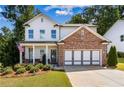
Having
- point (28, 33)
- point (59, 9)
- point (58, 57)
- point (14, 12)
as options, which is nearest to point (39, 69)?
point (58, 57)

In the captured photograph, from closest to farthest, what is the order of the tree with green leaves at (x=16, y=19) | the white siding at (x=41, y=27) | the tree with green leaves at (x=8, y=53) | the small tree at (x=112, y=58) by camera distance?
the small tree at (x=112, y=58) < the tree with green leaves at (x=8, y=53) < the white siding at (x=41, y=27) < the tree with green leaves at (x=16, y=19)

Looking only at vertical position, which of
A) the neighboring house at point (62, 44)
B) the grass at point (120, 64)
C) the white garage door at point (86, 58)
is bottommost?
the grass at point (120, 64)

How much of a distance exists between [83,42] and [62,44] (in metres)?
2.06

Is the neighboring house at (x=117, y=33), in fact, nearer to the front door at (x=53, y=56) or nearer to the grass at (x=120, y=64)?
the grass at (x=120, y=64)

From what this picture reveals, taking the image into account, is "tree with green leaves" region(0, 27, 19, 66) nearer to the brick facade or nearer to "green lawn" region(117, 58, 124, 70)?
the brick facade

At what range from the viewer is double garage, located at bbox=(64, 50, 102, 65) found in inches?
1507

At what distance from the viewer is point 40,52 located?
133 feet

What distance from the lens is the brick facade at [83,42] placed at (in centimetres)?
3825

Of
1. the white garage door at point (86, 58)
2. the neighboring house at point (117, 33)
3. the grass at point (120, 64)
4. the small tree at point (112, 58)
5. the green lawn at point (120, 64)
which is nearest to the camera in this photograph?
the grass at point (120, 64)

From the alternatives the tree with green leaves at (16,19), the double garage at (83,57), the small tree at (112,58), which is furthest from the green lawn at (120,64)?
the tree with green leaves at (16,19)

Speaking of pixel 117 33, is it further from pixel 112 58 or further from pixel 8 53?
pixel 8 53
